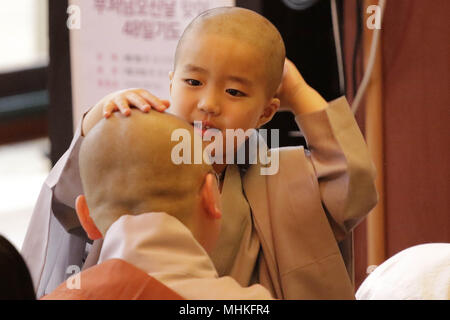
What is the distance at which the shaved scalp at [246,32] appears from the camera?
1121 millimetres

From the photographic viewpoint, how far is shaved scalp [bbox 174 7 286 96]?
1121mm

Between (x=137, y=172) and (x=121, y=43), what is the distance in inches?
45.5

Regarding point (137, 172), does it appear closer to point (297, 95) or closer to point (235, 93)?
point (235, 93)

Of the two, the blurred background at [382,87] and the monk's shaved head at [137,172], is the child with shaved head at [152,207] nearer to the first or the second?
the monk's shaved head at [137,172]

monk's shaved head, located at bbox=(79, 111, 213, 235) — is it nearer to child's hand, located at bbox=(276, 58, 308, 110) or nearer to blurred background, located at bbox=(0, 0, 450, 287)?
child's hand, located at bbox=(276, 58, 308, 110)

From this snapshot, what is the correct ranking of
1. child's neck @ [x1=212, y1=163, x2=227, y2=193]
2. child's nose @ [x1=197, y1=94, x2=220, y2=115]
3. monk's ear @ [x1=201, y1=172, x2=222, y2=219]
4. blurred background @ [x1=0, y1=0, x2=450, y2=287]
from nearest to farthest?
monk's ear @ [x1=201, y1=172, x2=222, y2=219] → child's nose @ [x1=197, y1=94, x2=220, y2=115] → child's neck @ [x1=212, y1=163, x2=227, y2=193] → blurred background @ [x1=0, y1=0, x2=450, y2=287]

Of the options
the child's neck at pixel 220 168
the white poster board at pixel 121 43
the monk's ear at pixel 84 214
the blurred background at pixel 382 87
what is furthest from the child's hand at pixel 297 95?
the white poster board at pixel 121 43

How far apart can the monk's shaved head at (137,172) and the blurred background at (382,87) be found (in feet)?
3.00

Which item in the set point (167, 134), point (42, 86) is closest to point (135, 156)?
point (167, 134)

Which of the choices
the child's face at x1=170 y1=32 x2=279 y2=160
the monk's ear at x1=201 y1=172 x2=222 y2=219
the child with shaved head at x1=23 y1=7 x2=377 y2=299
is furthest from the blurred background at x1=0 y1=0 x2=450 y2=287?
the monk's ear at x1=201 y1=172 x2=222 y2=219

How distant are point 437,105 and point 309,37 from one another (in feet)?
1.46

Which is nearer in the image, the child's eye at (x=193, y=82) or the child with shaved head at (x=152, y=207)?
the child with shaved head at (x=152, y=207)

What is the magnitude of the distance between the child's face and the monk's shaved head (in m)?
0.15

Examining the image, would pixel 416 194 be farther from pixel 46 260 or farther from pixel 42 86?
pixel 42 86
